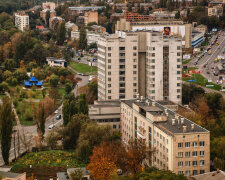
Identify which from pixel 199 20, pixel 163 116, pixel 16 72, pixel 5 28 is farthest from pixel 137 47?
pixel 199 20

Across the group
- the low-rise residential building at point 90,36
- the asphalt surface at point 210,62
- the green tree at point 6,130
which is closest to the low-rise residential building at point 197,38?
the asphalt surface at point 210,62

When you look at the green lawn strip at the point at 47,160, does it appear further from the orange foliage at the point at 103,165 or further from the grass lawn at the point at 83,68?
the grass lawn at the point at 83,68

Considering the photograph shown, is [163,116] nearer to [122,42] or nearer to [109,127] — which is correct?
[109,127]

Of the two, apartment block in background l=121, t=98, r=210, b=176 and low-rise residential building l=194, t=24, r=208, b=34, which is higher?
low-rise residential building l=194, t=24, r=208, b=34

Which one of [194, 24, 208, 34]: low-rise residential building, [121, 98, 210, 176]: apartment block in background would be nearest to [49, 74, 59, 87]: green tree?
[121, 98, 210, 176]: apartment block in background

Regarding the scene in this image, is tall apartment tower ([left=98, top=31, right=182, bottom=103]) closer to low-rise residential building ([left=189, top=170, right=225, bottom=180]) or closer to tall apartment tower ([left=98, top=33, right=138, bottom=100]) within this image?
tall apartment tower ([left=98, top=33, right=138, bottom=100])

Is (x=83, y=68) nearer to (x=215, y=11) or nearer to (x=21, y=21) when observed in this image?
(x=21, y=21)
